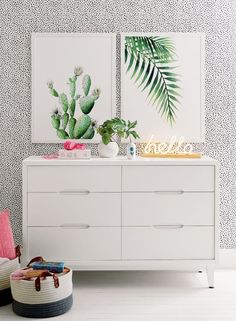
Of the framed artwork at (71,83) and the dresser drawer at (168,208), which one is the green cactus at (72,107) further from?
the dresser drawer at (168,208)

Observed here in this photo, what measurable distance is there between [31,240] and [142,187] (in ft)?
2.49

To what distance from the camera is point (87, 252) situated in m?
3.50

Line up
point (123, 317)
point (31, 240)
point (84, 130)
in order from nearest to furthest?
point (123, 317) → point (31, 240) → point (84, 130)

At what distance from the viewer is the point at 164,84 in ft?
12.9

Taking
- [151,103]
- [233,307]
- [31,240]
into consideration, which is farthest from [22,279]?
[151,103]

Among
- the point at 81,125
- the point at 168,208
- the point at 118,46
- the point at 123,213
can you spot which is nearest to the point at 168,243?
the point at 168,208

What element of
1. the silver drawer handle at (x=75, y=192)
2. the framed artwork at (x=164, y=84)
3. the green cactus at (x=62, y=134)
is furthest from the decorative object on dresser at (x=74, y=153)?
the framed artwork at (x=164, y=84)

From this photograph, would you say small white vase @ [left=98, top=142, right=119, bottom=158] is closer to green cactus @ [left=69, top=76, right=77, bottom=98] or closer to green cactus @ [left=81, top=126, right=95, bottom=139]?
green cactus @ [left=81, top=126, right=95, bottom=139]

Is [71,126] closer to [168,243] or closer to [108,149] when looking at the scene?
[108,149]

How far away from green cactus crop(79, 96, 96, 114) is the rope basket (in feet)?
4.30

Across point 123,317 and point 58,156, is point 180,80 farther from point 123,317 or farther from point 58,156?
point 123,317

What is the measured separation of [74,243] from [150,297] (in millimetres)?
569

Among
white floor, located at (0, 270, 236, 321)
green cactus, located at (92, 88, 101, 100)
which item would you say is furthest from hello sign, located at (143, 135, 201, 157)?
white floor, located at (0, 270, 236, 321)

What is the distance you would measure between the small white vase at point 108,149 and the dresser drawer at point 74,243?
0.48 meters
